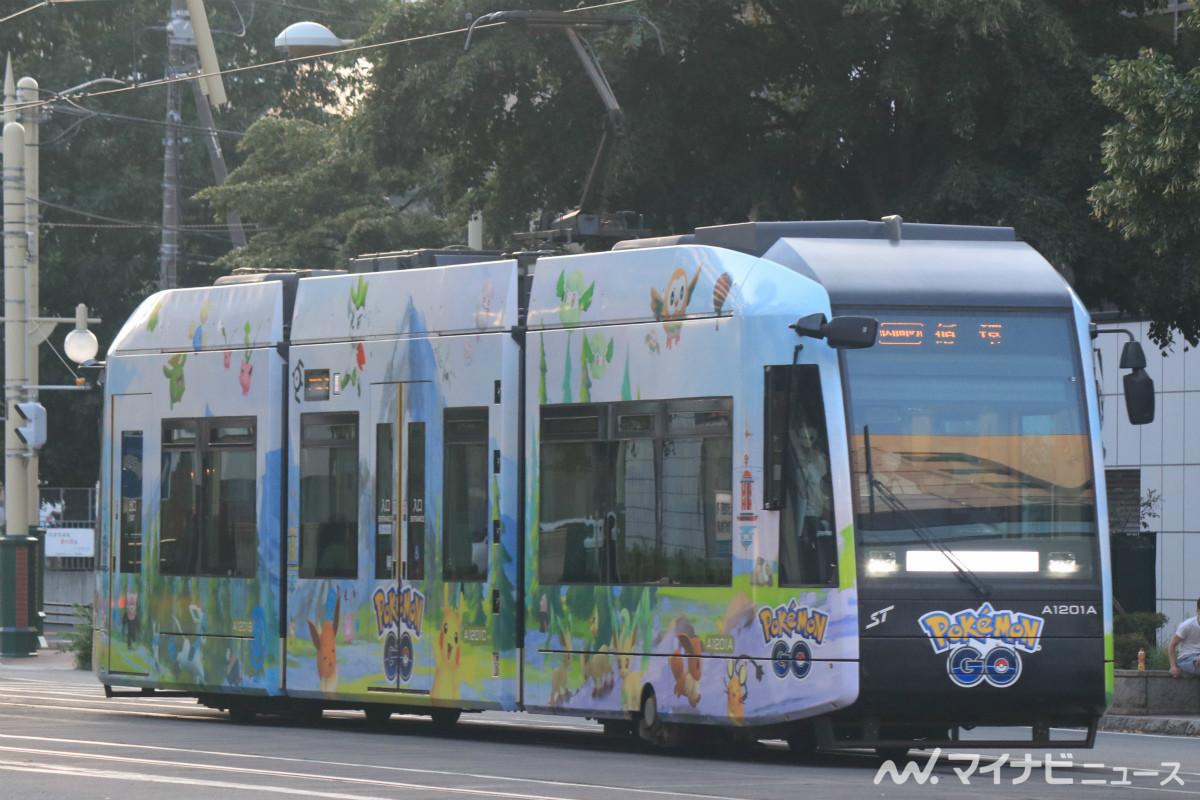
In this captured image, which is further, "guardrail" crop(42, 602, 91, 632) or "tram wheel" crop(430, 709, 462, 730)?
"guardrail" crop(42, 602, 91, 632)

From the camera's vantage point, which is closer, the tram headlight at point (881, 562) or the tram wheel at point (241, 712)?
the tram headlight at point (881, 562)

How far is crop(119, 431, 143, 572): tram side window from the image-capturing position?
18047mm

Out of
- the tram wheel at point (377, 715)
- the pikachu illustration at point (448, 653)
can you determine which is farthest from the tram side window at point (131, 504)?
the pikachu illustration at point (448, 653)

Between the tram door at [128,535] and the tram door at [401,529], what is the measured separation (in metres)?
3.01

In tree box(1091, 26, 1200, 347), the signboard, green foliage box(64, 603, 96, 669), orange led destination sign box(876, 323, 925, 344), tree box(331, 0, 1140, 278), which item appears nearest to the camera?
orange led destination sign box(876, 323, 925, 344)

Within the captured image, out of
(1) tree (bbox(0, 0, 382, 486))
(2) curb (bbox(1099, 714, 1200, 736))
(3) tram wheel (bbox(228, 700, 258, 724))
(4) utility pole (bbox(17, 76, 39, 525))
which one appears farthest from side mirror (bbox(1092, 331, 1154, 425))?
(1) tree (bbox(0, 0, 382, 486))

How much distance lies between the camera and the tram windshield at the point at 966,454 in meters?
12.6

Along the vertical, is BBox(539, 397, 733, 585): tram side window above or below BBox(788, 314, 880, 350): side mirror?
below

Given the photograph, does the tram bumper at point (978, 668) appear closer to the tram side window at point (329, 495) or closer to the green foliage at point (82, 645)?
the tram side window at point (329, 495)

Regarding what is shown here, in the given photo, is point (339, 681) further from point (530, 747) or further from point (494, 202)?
point (494, 202)

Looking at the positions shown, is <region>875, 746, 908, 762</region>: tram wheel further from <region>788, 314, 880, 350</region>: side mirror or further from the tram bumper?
<region>788, 314, 880, 350</region>: side mirror

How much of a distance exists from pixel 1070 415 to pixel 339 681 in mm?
5946

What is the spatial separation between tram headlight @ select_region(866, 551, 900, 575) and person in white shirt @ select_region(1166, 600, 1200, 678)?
8.04 m

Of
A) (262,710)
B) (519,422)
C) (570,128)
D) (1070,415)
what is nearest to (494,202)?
(570,128)
